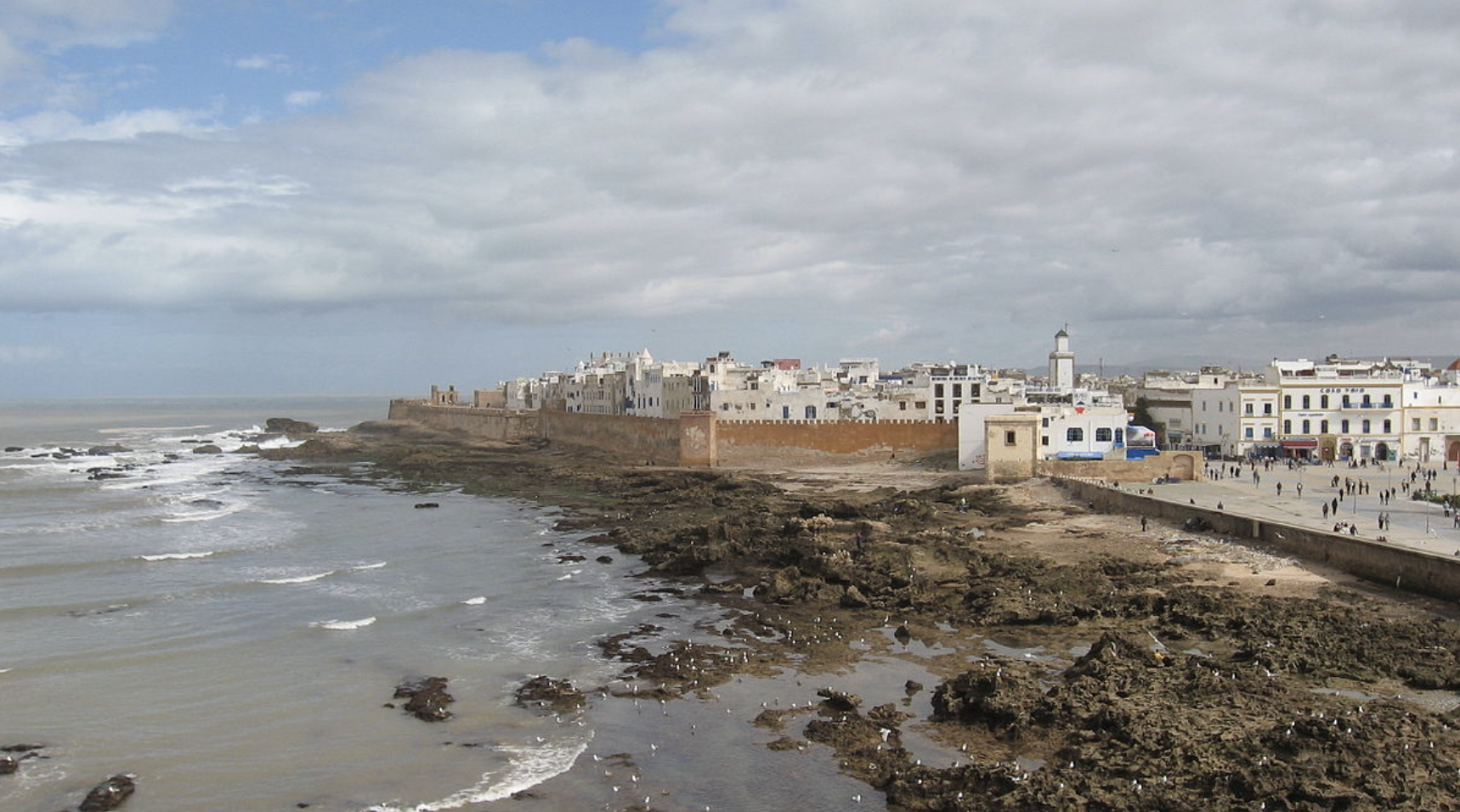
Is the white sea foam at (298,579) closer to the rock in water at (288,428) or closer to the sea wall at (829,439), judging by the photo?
the sea wall at (829,439)

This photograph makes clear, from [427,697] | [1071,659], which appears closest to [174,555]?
[427,697]

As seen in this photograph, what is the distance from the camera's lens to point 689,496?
33719 millimetres

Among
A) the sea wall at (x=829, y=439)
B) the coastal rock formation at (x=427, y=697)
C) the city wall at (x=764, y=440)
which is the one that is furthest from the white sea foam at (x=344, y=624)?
the sea wall at (x=829, y=439)

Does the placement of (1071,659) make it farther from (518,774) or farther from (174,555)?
(174,555)

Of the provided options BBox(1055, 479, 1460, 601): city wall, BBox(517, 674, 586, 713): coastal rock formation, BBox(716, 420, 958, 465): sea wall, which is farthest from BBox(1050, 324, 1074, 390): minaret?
BBox(517, 674, 586, 713): coastal rock formation

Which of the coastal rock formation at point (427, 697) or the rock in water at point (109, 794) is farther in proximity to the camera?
the coastal rock formation at point (427, 697)

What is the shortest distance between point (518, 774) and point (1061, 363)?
4348 cm

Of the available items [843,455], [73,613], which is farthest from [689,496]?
[73,613]

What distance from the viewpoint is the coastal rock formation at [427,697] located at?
12211 mm

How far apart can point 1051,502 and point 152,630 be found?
69.7ft

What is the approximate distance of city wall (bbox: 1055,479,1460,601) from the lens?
15258 mm

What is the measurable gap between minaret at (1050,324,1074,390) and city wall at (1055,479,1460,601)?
24674mm

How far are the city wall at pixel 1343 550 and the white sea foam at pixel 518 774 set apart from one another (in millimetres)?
12561

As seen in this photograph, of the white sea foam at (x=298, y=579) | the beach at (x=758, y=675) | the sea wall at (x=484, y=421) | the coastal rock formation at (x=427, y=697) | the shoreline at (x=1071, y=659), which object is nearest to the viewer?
the shoreline at (x=1071, y=659)
